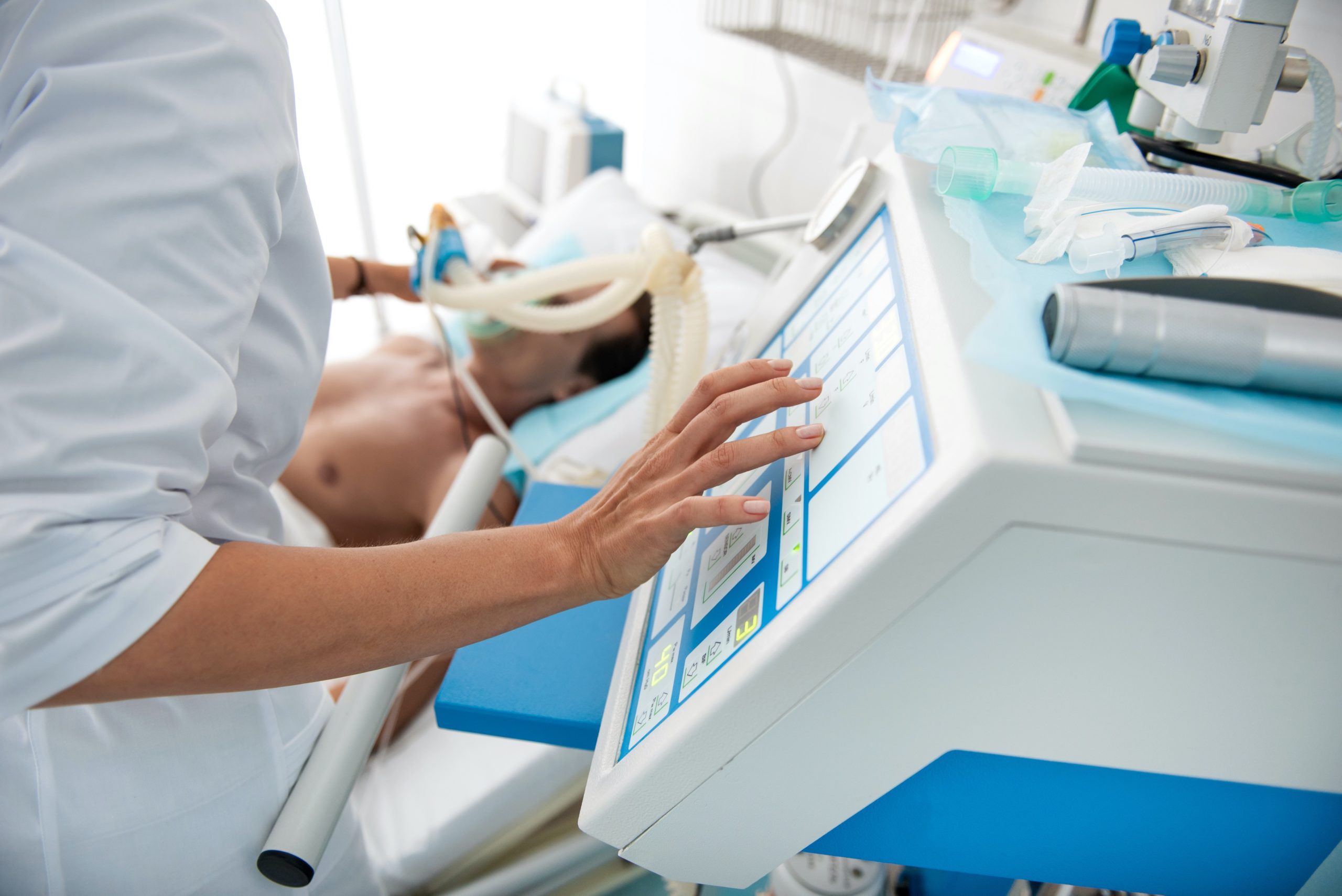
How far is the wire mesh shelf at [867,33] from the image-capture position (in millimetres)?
1530

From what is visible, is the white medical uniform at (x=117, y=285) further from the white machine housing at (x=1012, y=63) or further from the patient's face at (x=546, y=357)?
the patient's face at (x=546, y=357)

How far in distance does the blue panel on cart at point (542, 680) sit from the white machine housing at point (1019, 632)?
10 centimetres

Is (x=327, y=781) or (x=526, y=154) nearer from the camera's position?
(x=327, y=781)

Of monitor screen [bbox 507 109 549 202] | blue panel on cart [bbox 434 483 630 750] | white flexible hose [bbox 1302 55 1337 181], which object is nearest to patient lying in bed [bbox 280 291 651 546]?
monitor screen [bbox 507 109 549 202]

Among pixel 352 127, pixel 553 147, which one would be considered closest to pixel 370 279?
pixel 553 147

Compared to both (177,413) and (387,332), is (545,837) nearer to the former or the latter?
(177,413)

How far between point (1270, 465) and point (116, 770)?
0.89 m

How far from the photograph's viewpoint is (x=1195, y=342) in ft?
1.38

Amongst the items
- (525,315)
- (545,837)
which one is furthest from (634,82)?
(545,837)

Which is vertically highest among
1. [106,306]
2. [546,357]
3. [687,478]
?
[106,306]

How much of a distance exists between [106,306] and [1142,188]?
0.72m

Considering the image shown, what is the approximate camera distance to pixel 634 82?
2615 mm

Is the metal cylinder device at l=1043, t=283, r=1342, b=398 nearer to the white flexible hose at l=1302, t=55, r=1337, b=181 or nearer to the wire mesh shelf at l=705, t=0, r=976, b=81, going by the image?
the white flexible hose at l=1302, t=55, r=1337, b=181

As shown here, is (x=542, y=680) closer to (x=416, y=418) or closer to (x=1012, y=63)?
(x=1012, y=63)
